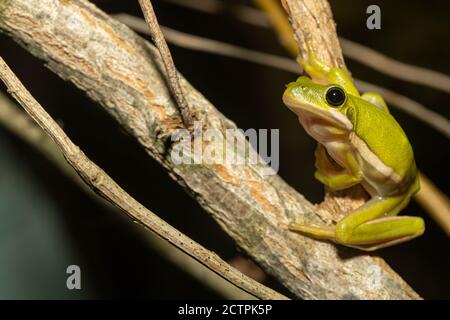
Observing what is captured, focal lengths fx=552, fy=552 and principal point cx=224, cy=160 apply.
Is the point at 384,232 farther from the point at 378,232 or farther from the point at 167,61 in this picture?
the point at 167,61

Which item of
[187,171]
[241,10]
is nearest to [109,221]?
[187,171]

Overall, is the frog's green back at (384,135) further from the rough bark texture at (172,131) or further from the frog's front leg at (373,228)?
the rough bark texture at (172,131)

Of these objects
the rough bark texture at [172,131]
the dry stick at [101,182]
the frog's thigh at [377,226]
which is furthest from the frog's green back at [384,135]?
the dry stick at [101,182]

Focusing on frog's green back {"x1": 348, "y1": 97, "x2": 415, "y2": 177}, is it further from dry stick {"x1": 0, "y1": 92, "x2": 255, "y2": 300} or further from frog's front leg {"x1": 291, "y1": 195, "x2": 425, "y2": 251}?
dry stick {"x1": 0, "y1": 92, "x2": 255, "y2": 300}

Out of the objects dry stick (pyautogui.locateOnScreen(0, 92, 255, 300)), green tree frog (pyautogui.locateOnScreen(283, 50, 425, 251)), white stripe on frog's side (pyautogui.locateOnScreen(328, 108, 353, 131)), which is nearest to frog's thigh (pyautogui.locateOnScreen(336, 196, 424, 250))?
green tree frog (pyautogui.locateOnScreen(283, 50, 425, 251))

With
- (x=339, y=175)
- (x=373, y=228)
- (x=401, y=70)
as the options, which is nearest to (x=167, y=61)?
(x=339, y=175)
